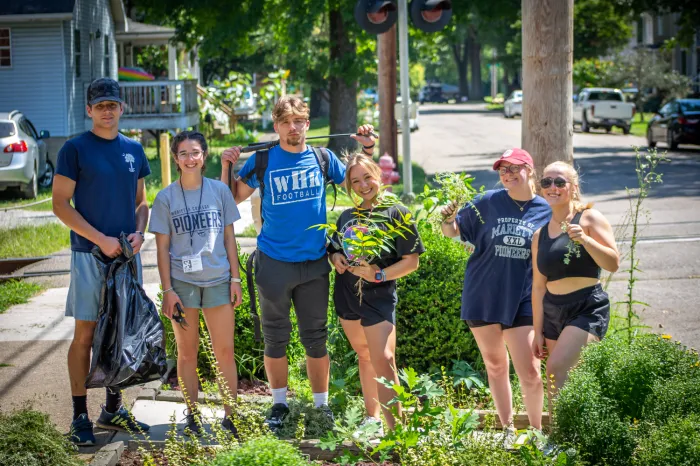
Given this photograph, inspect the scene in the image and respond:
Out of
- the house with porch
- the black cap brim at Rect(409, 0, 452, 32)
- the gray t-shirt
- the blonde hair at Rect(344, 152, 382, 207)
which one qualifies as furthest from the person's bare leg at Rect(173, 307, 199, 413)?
the house with porch

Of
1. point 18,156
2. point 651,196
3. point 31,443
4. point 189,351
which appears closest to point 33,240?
point 18,156

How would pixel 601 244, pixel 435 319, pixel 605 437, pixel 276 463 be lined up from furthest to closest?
pixel 435 319, pixel 601 244, pixel 605 437, pixel 276 463

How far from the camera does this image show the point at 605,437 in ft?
12.7

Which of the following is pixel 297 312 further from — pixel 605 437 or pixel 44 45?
pixel 44 45

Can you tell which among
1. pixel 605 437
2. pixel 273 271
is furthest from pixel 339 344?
pixel 605 437

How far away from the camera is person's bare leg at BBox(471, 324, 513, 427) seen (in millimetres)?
5137

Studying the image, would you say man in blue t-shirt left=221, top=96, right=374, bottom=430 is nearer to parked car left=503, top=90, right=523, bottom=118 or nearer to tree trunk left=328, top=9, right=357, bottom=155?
tree trunk left=328, top=9, right=357, bottom=155

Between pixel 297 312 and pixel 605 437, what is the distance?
2.11 meters

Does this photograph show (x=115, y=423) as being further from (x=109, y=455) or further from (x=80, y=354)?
(x=109, y=455)

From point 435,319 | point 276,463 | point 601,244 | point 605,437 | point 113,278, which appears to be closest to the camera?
point 276,463

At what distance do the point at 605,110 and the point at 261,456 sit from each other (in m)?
35.3

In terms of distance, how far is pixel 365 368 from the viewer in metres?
5.23

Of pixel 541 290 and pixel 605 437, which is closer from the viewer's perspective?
pixel 605 437

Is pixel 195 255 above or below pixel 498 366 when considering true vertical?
above
